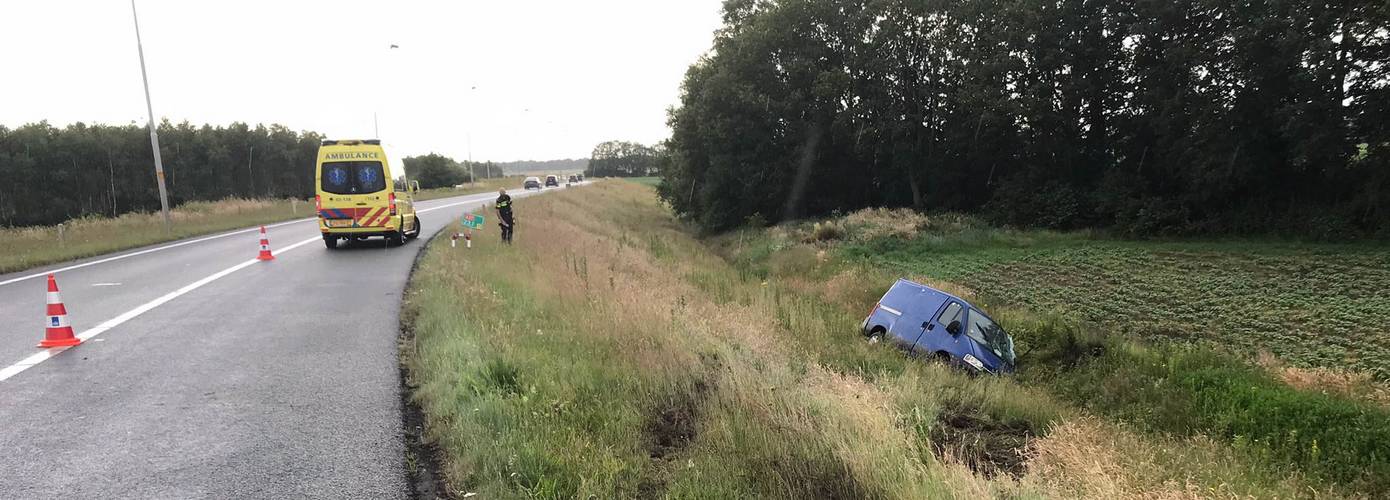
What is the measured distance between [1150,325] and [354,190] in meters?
16.5

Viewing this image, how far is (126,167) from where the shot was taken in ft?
120

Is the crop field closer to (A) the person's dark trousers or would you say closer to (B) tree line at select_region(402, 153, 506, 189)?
(A) the person's dark trousers

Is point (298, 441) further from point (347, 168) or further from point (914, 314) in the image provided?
point (347, 168)

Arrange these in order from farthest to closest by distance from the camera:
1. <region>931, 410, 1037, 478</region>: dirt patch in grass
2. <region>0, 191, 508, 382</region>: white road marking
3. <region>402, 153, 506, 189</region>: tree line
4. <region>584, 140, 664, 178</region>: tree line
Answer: <region>584, 140, 664, 178</region>: tree line → <region>402, 153, 506, 189</region>: tree line → <region>0, 191, 508, 382</region>: white road marking → <region>931, 410, 1037, 478</region>: dirt patch in grass

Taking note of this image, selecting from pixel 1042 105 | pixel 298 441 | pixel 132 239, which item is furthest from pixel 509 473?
pixel 1042 105

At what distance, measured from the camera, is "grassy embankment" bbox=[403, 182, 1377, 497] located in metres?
3.44

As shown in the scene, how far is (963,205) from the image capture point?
96.3 feet

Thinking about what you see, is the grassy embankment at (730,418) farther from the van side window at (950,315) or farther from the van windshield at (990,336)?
the van side window at (950,315)

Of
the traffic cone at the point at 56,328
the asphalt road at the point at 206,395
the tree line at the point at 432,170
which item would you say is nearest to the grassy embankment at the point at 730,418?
the asphalt road at the point at 206,395

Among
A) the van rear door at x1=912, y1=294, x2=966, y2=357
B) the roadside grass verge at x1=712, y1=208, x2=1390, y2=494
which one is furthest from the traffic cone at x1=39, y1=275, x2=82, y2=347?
the roadside grass verge at x1=712, y1=208, x2=1390, y2=494

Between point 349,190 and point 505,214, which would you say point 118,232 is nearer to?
point 349,190

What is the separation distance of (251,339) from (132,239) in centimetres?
1557

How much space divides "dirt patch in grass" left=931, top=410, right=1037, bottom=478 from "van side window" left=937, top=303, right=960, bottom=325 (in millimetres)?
3799

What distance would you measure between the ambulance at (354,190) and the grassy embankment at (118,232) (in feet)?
18.1
